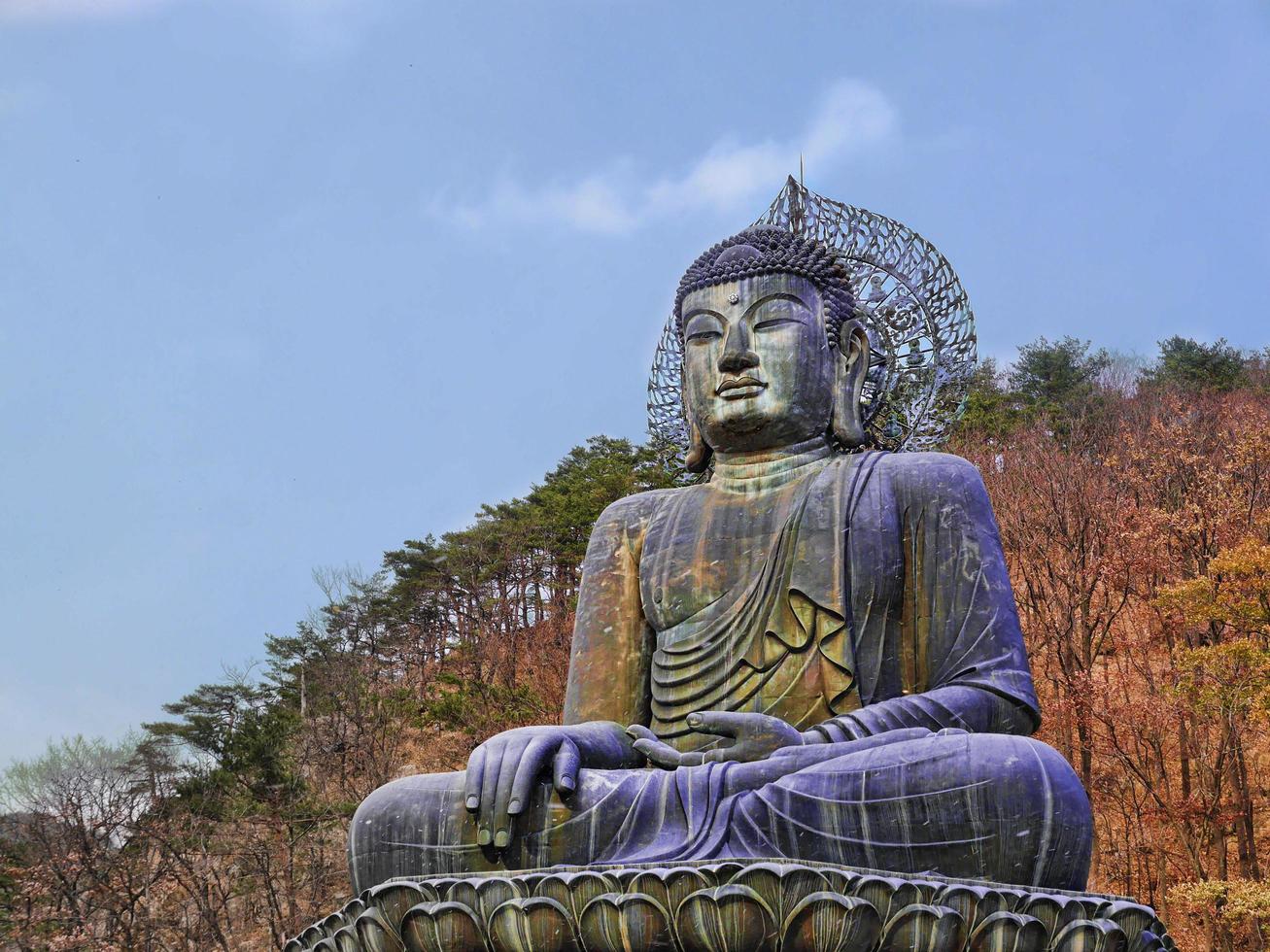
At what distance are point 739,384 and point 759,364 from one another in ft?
0.36

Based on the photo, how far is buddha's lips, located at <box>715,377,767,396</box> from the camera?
5488 mm

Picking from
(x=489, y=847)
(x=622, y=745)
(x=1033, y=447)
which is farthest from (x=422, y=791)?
(x=1033, y=447)

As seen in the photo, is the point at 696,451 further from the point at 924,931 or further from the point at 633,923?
the point at 924,931

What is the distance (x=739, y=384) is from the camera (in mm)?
5492

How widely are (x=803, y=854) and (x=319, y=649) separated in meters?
23.4

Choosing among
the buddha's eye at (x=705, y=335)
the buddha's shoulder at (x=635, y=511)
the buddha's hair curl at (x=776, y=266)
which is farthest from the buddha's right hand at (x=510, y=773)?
the buddha's hair curl at (x=776, y=266)

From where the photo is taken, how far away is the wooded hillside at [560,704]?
15969 millimetres

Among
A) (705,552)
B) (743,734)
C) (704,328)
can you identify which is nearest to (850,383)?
(704,328)

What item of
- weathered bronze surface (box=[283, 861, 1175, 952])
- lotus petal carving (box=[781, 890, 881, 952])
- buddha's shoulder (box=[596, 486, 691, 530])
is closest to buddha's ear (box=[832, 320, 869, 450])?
buddha's shoulder (box=[596, 486, 691, 530])

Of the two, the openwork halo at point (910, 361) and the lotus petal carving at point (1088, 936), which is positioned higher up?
the openwork halo at point (910, 361)

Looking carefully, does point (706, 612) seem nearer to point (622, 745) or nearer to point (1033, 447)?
point (622, 745)

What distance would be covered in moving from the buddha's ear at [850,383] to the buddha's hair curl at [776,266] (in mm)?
53

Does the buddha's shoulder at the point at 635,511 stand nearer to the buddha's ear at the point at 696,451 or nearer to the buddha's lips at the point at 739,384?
the buddha's ear at the point at 696,451

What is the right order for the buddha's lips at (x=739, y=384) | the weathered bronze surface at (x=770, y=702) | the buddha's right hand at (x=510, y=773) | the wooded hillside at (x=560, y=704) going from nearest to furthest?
the weathered bronze surface at (x=770, y=702) → the buddha's right hand at (x=510, y=773) → the buddha's lips at (x=739, y=384) → the wooded hillside at (x=560, y=704)
